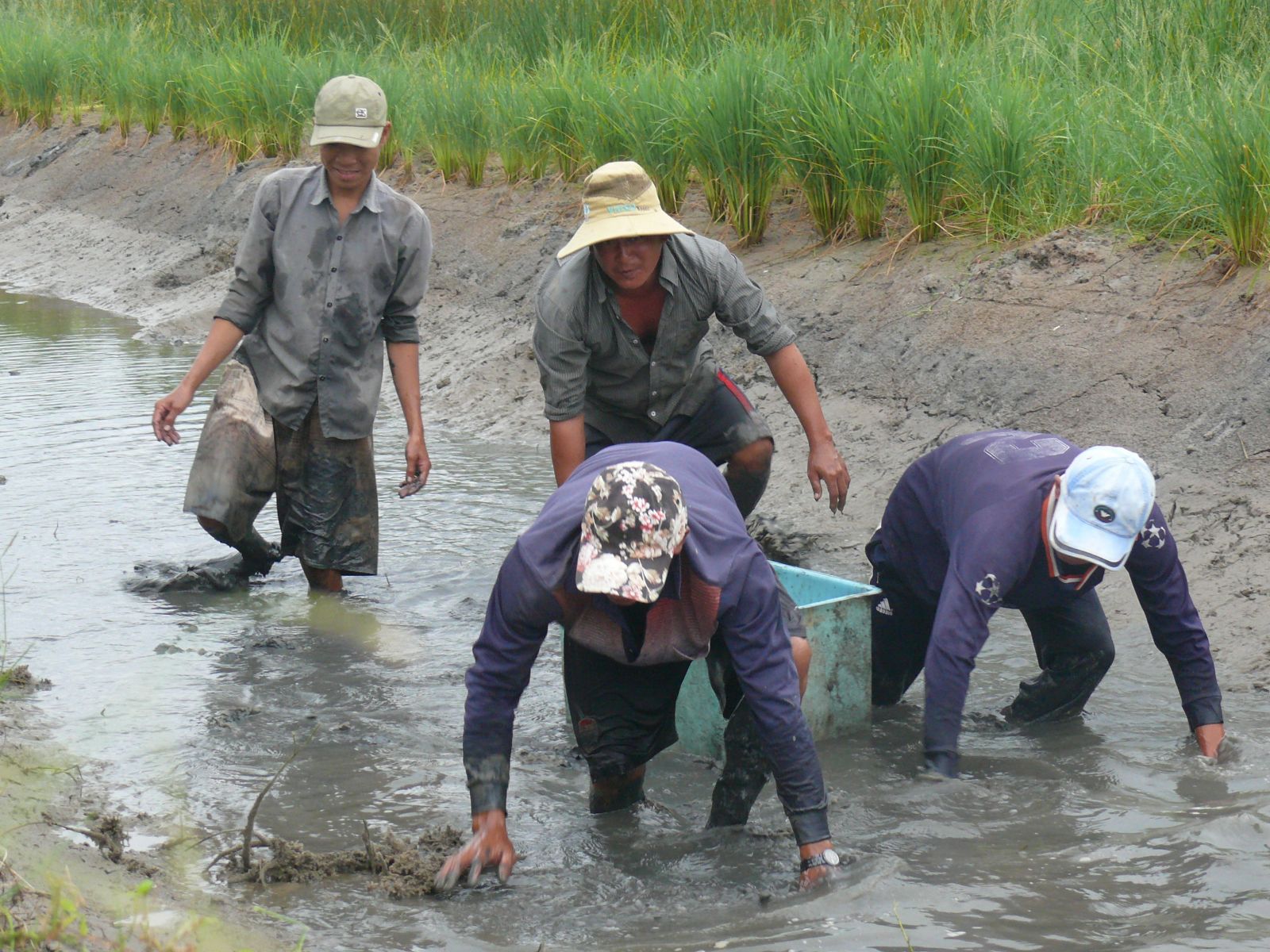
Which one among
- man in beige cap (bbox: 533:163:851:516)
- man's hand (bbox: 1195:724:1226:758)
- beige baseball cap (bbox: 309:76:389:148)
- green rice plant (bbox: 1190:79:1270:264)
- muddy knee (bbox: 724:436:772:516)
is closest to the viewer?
man's hand (bbox: 1195:724:1226:758)

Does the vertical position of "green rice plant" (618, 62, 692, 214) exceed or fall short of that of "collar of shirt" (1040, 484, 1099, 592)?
it exceeds it

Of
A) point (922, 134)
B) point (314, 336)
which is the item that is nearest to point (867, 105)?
point (922, 134)

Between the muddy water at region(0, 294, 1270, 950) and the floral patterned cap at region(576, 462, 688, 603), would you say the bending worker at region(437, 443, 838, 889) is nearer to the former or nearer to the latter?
the floral patterned cap at region(576, 462, 688, 603)

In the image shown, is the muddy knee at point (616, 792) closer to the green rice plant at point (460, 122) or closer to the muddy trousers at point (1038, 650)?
the muddy trousers at point (1038, 650)

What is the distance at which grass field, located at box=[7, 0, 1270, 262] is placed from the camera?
20.3 ft

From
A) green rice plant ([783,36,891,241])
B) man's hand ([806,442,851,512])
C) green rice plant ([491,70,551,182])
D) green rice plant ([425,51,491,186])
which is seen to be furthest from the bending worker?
green rice plant ([425,51,491,186])

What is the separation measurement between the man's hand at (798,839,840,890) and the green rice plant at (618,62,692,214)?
186 inches

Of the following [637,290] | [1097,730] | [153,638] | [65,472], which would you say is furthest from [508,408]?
[1097,730]

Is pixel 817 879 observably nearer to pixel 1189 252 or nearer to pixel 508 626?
pixel 508 626

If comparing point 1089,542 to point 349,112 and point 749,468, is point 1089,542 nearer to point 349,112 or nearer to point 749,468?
point 749,468

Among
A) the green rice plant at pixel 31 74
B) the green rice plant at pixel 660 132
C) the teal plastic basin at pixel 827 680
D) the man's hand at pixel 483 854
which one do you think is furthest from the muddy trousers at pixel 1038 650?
the green rice plant at pixel 31 74

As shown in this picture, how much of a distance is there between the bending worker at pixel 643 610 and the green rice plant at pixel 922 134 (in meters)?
3.51

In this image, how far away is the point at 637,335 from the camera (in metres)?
4.23

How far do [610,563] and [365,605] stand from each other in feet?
9.00
